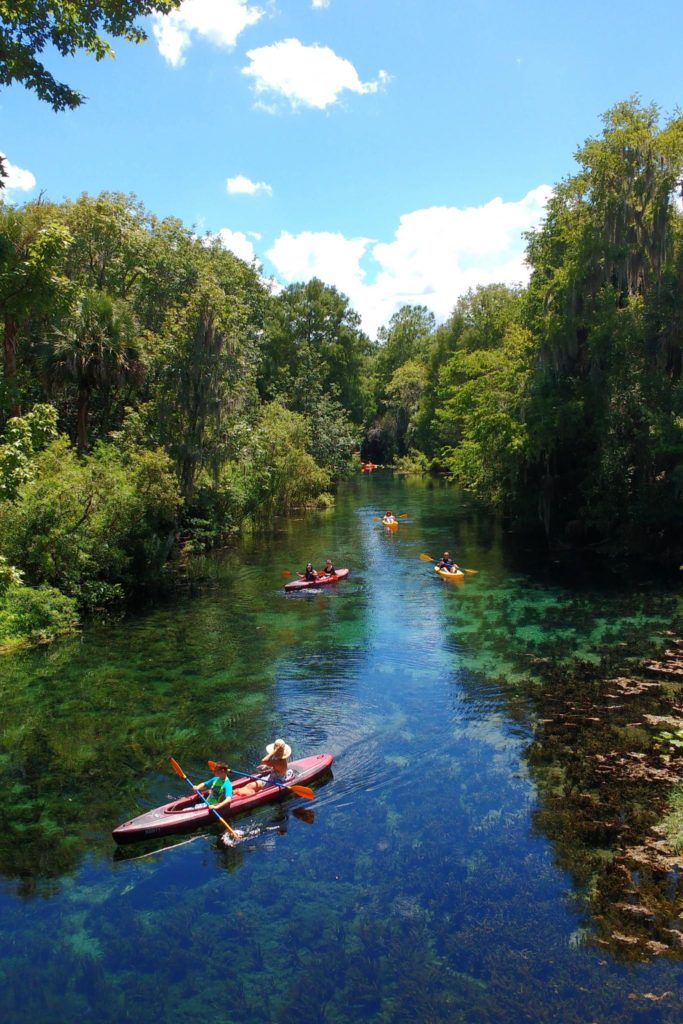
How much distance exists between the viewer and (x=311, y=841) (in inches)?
400

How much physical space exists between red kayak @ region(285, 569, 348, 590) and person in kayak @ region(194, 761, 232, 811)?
12886 millimetres

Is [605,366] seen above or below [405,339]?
below

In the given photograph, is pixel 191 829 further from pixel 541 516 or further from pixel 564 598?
pixel 541 516

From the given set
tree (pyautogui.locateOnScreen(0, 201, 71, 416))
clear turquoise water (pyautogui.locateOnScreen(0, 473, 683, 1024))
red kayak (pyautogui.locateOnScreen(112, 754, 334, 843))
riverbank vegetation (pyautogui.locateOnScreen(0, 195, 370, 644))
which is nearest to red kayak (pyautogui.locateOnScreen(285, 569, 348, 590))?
clear turquoise water (pyautogui.locateOnScreen(0, 473, 683, 1024))

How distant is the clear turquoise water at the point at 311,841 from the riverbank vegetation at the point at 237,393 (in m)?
3.64

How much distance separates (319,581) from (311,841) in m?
14.4

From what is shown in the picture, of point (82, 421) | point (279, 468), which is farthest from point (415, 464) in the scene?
point (82, 421)

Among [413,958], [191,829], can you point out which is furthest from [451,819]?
[191,829]

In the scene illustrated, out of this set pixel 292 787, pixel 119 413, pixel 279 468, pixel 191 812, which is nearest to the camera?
pixel 191 812

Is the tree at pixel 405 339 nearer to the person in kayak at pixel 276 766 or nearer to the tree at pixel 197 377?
the tree at pixel 197 377

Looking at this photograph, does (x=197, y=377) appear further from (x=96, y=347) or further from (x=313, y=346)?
(x=313, y=346)

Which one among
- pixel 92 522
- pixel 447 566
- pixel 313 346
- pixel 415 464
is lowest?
pixel 447 566

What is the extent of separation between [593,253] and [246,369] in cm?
1363

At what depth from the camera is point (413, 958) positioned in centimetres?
771
